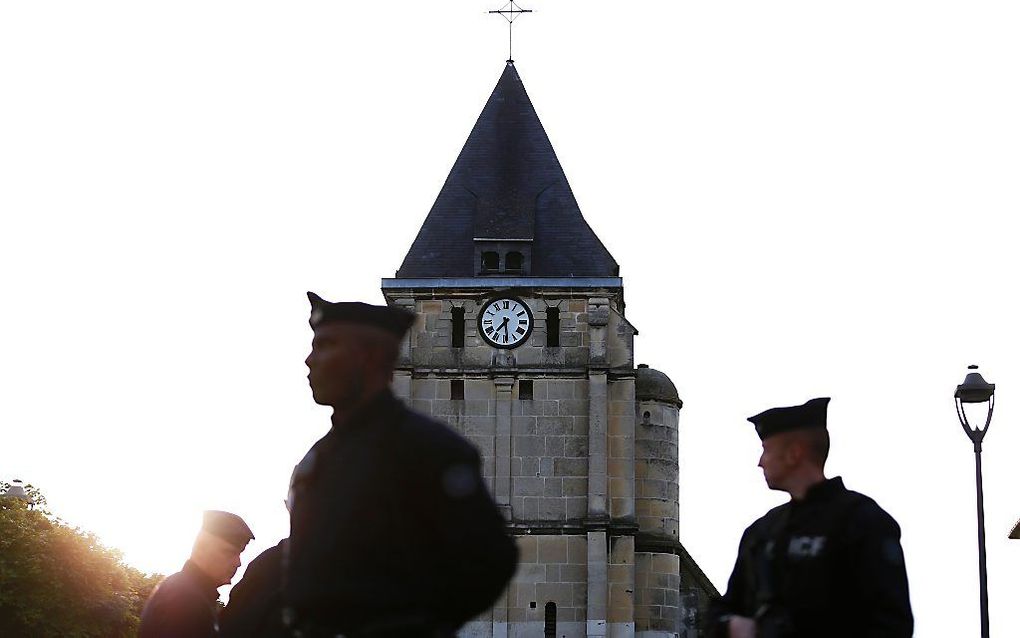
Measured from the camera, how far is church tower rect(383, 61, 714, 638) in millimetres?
50062

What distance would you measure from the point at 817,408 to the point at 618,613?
42617 millimetres

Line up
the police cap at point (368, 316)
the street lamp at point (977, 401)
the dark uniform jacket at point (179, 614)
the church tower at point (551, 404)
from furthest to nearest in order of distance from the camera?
the church tower at point (551, 404), the street lamp at point (977, 401), the dark uniform jacket at point (179, 614), the police cap at point (368, 316)

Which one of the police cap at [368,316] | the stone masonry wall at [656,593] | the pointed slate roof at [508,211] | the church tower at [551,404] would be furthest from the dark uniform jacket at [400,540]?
the pointed slate roof at [508,211]

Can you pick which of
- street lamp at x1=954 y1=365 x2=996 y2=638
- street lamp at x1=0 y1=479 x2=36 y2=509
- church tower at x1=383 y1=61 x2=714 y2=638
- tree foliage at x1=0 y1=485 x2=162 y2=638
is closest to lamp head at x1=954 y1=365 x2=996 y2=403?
street lamp at x1=954 y1=365 x2=996 y2=638

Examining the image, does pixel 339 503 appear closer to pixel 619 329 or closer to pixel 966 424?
pixel 966 424

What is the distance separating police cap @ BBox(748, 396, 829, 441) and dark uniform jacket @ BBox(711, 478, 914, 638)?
0.25m

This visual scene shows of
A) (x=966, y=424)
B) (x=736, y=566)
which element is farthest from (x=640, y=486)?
(x=736, y=566)

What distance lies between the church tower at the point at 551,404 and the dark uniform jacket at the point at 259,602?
40830 millimetres

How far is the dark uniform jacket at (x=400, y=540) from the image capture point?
591cm

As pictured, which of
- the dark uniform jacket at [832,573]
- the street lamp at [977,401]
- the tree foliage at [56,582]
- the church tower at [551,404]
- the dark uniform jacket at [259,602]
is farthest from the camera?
the tree foliage at [56,582]

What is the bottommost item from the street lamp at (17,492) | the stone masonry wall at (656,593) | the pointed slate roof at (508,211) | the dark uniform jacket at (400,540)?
the dark uniform jacket at (400,540)

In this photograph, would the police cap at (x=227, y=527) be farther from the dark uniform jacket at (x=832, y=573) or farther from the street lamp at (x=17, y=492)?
the street lamp at (x=17, y=492)

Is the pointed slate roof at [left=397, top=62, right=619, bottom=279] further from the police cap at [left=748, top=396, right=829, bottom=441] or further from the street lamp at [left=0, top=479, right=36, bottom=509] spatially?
the police cap at [left=748, top=396, right=829, bottom=441]

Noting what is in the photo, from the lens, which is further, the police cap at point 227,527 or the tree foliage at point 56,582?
Answer: the tree foliage at point 56,582
